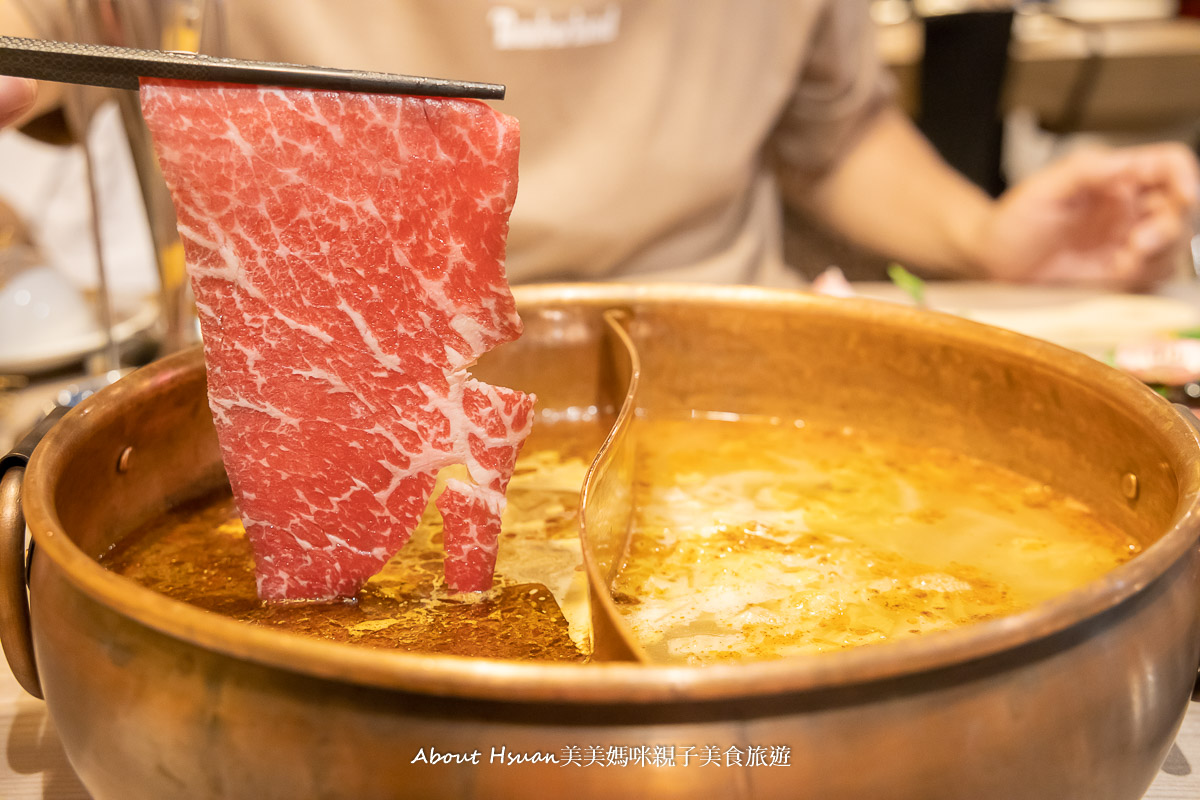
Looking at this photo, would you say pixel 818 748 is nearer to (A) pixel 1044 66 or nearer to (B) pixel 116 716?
(B) pixel 116 716

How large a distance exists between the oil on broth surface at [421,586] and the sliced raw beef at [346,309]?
0.13 ft

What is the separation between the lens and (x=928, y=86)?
202 inches

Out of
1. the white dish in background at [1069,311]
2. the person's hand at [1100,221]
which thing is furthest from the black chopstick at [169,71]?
the person's hand at [1100,221]

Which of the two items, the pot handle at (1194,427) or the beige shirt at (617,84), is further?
the beige shirt at (617,84)

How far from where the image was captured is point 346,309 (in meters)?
1.05

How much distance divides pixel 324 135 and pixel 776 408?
909 millimetres

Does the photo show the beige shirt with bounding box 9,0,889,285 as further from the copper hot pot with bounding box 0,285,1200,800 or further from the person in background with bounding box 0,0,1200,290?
the copper hot pot with bounding box 0,285,1200,800

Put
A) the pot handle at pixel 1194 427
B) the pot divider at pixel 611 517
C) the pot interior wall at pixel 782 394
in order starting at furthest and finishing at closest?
the pot interior wall at pixel 782 394 < the pot handle at pixel 1194 427 < the pot divider at pixel 611 517

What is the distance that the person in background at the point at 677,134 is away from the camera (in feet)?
8.38

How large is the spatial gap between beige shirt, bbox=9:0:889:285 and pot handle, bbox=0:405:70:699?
187cm

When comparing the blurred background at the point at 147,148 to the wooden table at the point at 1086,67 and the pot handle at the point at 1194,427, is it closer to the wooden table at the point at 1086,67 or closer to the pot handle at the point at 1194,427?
the wooden table at the point at 1086,67

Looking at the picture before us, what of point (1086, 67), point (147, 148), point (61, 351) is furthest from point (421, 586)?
point (1086, 67)

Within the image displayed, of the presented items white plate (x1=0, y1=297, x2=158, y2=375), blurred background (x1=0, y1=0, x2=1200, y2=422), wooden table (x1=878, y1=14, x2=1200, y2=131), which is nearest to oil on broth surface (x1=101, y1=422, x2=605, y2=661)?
blurred background (x1=0, y1=0, x2=1200, y2=422)

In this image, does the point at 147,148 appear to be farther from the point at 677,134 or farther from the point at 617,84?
the point at 677,134
